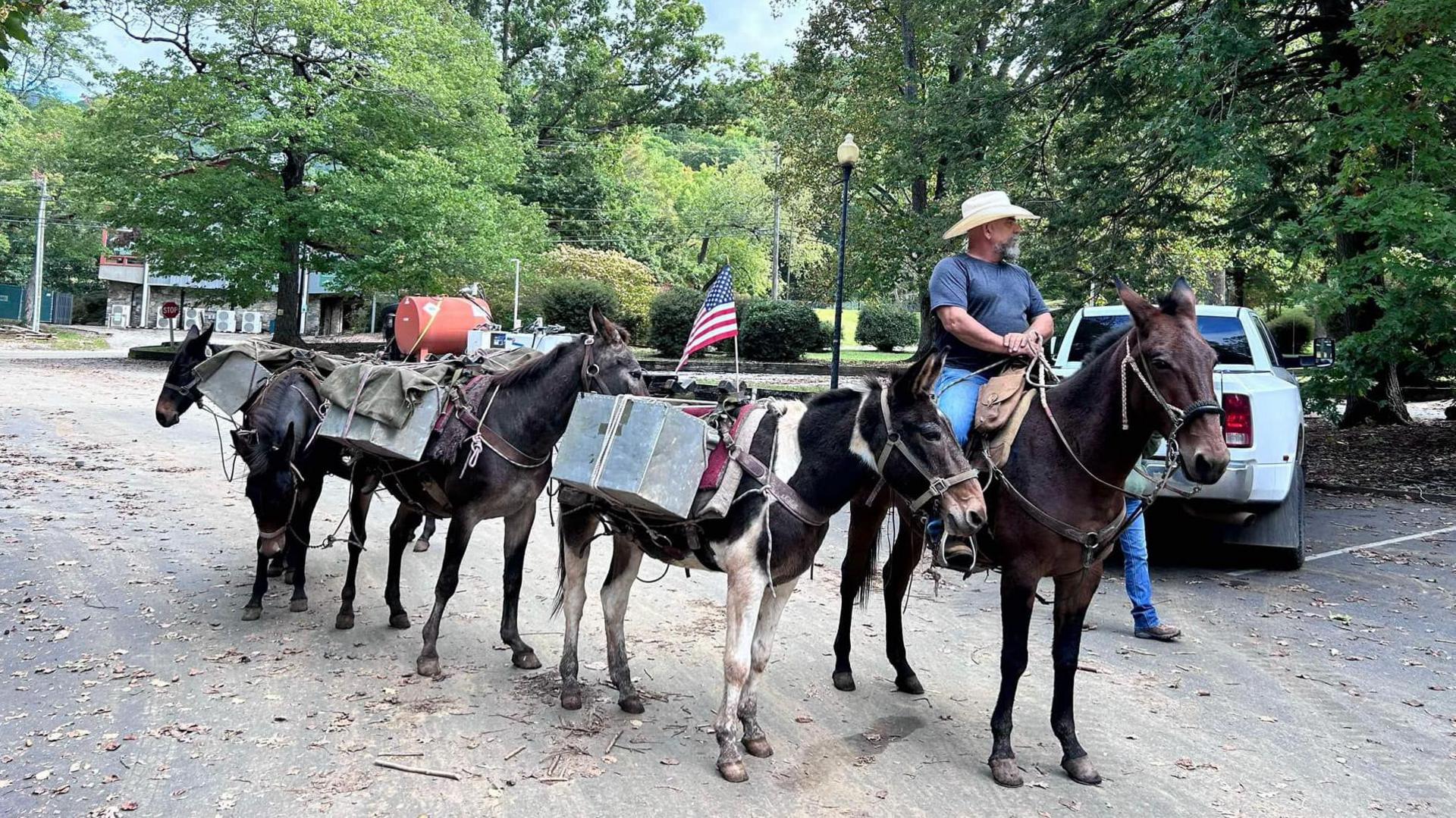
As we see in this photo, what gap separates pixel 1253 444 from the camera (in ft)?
24.1

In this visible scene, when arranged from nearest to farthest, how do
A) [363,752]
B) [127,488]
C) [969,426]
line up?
[363,752] → [969,426] → [127,488]

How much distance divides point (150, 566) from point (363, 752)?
433cm

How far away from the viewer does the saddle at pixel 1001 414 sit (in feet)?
14.9

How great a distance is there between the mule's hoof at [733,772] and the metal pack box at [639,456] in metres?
1.11

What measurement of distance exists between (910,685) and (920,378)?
2144 millimetres

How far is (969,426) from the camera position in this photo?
4.73 metres

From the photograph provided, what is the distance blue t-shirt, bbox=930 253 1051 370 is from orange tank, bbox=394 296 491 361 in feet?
20.9

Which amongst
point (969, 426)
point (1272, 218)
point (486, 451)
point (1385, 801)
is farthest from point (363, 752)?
point (1272, 218)

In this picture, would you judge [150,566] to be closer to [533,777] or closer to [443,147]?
[533,777]

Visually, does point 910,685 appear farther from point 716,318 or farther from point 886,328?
point 886,328

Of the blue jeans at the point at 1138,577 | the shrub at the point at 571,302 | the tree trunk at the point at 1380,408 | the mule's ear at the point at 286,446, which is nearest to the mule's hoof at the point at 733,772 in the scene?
the blue jeans at the point at 1138,577

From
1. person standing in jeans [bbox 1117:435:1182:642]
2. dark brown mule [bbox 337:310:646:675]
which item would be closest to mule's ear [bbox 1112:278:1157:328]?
person standing in jeans [bbox 1117:435:1182:642]

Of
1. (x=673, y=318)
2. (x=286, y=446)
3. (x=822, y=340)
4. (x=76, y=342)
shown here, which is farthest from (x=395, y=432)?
(x=76, y=342)

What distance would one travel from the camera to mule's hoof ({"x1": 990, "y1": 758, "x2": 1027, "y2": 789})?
4141 millimetres
